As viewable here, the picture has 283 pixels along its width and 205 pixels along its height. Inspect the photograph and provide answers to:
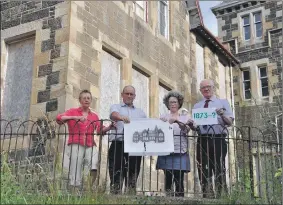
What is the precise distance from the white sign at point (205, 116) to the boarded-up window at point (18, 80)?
448cm

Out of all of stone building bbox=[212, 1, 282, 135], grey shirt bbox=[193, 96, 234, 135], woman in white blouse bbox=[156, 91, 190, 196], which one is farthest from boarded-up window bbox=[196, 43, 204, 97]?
woman in white blouse bbox=[156, 91, 190, 196]

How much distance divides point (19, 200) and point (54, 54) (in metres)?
4.86

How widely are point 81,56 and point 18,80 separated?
1630 mm

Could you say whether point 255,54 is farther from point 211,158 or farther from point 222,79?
point 211,158

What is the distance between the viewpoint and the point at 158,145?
7.31m

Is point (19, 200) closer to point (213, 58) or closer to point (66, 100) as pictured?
point (66, 100)

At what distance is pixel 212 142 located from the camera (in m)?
7.53

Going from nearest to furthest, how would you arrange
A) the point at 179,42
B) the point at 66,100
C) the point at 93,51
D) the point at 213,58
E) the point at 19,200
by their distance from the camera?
the point at 19,200, the point at 66,100, the point at 93,51, the point at 179,42, the point at 213,58

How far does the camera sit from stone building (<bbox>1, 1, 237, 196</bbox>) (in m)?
10.3

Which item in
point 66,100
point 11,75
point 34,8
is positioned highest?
point 34,8

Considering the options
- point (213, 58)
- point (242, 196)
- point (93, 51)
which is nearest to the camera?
point (242, 196)

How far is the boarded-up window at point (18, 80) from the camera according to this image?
427 inches

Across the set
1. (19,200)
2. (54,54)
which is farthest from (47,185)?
(54,54)

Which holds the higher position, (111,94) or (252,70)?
(252,70)
